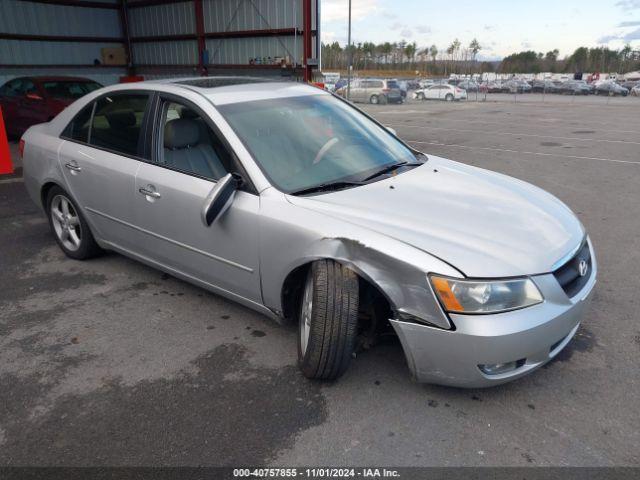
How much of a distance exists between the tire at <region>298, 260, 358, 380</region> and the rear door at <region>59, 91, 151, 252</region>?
1.75m

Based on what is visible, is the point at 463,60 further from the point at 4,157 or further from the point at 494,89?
the point at 4,157

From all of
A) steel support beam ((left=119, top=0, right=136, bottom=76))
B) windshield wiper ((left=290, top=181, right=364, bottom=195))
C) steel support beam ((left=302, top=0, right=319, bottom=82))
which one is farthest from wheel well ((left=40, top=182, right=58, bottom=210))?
steel support beam ((left=119, top=0, right=136, bottom=76))

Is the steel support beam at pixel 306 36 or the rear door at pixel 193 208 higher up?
the steel support beam at pixel 306 36

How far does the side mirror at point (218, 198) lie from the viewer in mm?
2977

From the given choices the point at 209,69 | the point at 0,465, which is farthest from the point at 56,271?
the point at 209,69

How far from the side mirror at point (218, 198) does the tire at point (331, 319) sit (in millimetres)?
681

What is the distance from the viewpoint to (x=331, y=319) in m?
2.59

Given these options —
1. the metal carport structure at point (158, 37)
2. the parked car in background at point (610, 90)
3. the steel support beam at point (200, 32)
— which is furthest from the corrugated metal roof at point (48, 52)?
the parked car in background at point (610, 90)

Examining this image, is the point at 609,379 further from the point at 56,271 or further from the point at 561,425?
the point at 56,271

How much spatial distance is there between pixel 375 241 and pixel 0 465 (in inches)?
77.4

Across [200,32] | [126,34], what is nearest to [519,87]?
[126,34]

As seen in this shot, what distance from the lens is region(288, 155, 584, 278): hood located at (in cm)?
249

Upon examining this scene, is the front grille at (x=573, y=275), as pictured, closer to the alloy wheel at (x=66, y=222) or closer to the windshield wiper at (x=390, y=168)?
the windshield wiper at (x=390, y=168)

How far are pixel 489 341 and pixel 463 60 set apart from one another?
119 m
